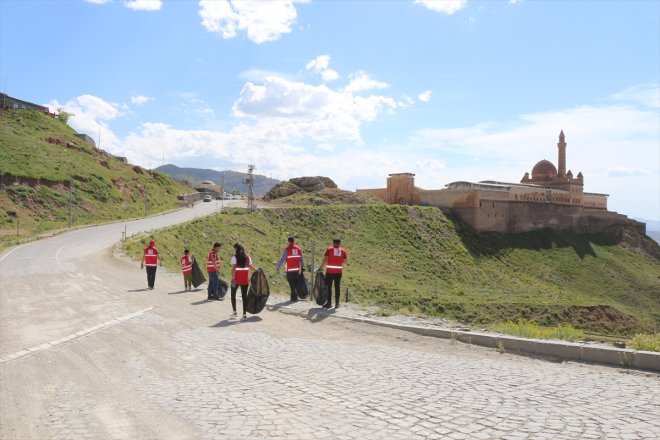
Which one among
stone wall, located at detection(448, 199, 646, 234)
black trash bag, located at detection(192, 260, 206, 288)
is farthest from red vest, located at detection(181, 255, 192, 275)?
stone wall, located at detection(448, 199, 646, 234)

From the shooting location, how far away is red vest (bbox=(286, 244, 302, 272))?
13570 mm

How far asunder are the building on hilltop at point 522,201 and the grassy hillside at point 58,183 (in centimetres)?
2722

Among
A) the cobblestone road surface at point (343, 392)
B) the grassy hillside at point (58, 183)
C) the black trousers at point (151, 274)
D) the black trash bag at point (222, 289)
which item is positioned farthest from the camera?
the grassy hillside at point (58, 183)

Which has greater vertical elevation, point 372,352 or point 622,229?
point 622,229

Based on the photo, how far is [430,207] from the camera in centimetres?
5803

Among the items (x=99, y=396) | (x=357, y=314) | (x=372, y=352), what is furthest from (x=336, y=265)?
(x=99, y=396)

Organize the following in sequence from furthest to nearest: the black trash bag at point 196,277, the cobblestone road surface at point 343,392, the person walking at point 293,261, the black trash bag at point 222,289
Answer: the black trash bag at point 196,277 < the black trash bag at point 222,289 < the person walking at point 293,261 < the cobblestone road surface at point 343,392

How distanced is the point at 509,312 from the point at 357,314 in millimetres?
17098

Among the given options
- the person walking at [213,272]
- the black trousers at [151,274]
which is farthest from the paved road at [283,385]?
the black trousers at [151,274]

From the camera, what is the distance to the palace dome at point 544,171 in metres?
75.9

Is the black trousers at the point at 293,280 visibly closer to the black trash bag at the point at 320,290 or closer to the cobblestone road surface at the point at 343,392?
the black trash bag at the point at 320,290

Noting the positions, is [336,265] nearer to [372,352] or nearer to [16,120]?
[372,352]

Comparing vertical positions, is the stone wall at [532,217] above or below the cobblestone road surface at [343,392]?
above

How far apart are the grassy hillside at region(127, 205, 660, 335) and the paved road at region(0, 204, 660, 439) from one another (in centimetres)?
1484
